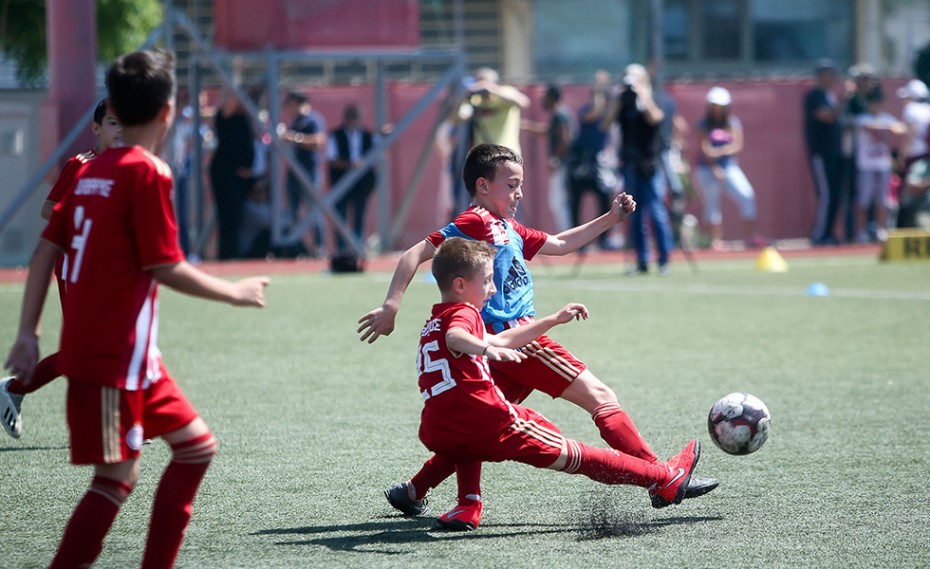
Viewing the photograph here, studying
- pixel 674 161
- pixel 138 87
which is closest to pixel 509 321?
pixel 138 87

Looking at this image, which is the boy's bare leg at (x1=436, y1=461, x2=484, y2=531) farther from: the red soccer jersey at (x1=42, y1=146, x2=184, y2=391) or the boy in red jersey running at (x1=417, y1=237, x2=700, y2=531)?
the red soccer jersey at (x1=42, y1=146, x2=184, y2=391)

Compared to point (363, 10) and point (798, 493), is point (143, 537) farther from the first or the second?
point (363, 10)

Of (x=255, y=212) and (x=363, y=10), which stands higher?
(x=363, y=10)

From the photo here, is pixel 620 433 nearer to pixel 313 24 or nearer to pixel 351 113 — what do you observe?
pixel 313 24

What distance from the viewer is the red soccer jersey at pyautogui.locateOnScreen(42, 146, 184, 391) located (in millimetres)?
3561

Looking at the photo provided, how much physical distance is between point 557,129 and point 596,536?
13906 mm

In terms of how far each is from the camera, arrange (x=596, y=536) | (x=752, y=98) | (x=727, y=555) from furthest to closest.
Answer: (x=752, y=98) < (x=596, y=536) < (x=727, y=555)

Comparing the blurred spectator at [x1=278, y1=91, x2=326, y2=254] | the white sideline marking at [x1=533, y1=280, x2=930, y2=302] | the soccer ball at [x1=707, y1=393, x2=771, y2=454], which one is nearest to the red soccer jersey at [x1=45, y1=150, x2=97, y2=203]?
the soccer ball at [x1=707, y1=393, x2=771, y2=454]

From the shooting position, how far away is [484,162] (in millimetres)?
5137

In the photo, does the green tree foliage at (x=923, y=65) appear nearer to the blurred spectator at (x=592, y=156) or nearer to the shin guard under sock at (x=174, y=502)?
the blurred spectator at (x=592, y=156)

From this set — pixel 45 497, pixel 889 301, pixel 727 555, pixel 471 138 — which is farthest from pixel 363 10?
pixel 727 555

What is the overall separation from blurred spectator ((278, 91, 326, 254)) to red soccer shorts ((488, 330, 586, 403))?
11816mm

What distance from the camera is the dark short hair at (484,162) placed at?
5129 mm

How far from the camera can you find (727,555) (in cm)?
422
